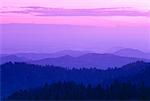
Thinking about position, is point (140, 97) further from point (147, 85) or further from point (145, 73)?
point (145, 73)

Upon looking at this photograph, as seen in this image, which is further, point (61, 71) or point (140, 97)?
point (61, 71)

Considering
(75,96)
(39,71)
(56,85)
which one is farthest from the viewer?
(39,71)

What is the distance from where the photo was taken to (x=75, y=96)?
96.8 meters

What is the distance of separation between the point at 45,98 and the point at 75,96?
26.2 feet

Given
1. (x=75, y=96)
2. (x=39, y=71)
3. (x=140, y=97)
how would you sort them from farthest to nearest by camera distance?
(x=39, y=71)
(x=75, y=96)
(x=140, y=97)

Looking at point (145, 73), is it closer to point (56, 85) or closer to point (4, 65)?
point (56, 85)

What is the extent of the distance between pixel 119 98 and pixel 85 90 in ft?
43.3

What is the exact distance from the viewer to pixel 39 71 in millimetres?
189125

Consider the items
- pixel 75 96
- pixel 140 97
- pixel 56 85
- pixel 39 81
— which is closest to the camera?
pixel 140 97

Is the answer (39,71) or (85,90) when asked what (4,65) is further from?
(85,90)

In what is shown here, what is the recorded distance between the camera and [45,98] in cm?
10281

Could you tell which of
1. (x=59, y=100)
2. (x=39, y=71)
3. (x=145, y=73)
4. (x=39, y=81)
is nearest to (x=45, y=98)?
(x=59, y=100)

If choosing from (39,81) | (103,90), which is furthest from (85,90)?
(39,81)

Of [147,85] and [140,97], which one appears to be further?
[147,85]
